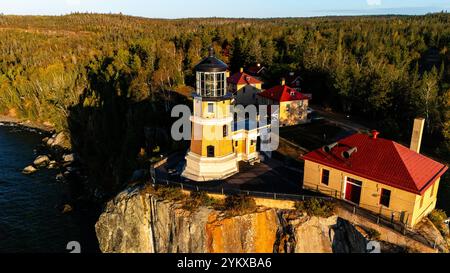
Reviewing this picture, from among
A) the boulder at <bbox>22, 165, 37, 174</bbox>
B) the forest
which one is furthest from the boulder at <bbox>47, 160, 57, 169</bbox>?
the forest

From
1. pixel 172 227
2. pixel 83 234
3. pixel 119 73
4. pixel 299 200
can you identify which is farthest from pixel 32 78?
pixel 299 200

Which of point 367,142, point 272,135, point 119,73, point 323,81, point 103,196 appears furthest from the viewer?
point 119,73

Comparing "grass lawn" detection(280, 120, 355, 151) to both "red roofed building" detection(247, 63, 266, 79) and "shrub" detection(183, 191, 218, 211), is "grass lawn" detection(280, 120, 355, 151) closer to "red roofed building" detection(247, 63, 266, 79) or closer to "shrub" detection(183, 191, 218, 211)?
"shrub" detection(183, 191, 218, 211)

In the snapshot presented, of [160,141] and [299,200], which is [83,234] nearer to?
[160,141]

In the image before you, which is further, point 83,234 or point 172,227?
point 83,234

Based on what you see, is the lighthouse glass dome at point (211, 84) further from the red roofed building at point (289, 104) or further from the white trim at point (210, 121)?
the red roofed building at point (289, 104)

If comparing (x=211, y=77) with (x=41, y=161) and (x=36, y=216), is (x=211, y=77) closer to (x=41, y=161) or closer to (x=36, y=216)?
(x=36, y=216)

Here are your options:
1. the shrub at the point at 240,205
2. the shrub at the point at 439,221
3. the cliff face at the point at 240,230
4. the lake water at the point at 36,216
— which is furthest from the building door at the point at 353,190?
the lake water at the point at 36,216
